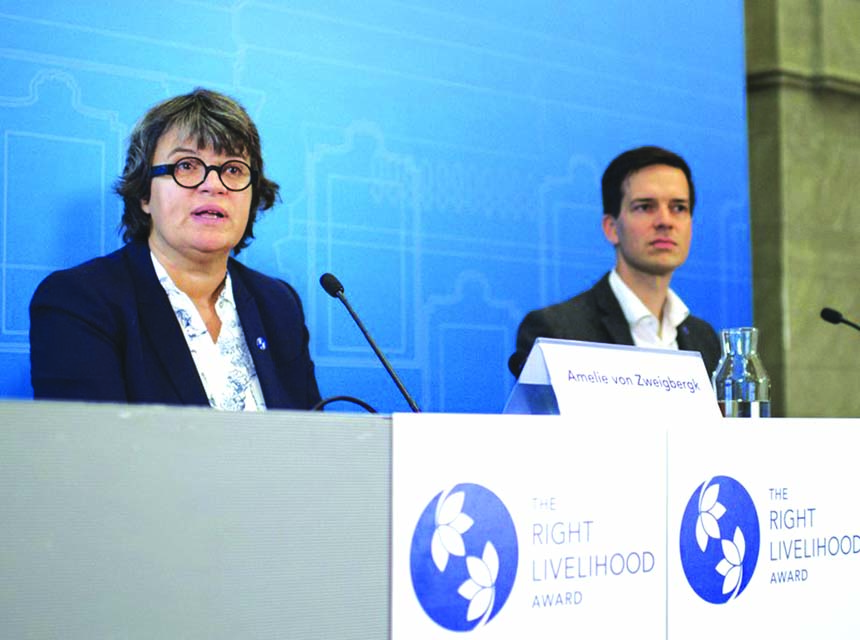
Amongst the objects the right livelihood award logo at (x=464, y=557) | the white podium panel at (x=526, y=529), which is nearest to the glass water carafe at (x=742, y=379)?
the white podium panel at (x=526, y=529)

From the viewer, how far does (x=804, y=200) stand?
191 inches

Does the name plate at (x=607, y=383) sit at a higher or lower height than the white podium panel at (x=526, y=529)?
higher

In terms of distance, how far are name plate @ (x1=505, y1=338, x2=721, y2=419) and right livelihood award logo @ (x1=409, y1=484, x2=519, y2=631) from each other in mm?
280

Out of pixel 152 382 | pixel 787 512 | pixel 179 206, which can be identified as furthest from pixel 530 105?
pixel 787 512

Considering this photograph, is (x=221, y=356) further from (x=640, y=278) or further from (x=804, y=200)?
(x=804, y=200)

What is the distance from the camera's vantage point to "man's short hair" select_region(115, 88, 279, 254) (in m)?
2.52

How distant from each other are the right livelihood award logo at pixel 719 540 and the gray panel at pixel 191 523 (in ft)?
1.75

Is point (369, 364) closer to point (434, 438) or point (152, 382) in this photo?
point (152, 382)

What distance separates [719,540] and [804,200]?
3364 millimetres

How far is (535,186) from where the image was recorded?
12.2 feet

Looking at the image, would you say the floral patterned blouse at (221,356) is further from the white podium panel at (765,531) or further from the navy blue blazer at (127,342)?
the white podium panel at (765,531)

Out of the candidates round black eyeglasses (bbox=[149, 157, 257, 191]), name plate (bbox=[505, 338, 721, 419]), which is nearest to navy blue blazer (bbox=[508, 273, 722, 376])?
round black eyeglasses (bbox=[149, 157, 257, 191])

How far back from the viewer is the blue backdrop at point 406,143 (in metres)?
2.77

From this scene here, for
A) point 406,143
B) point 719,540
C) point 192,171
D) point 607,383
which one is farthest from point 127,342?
point 406,143
